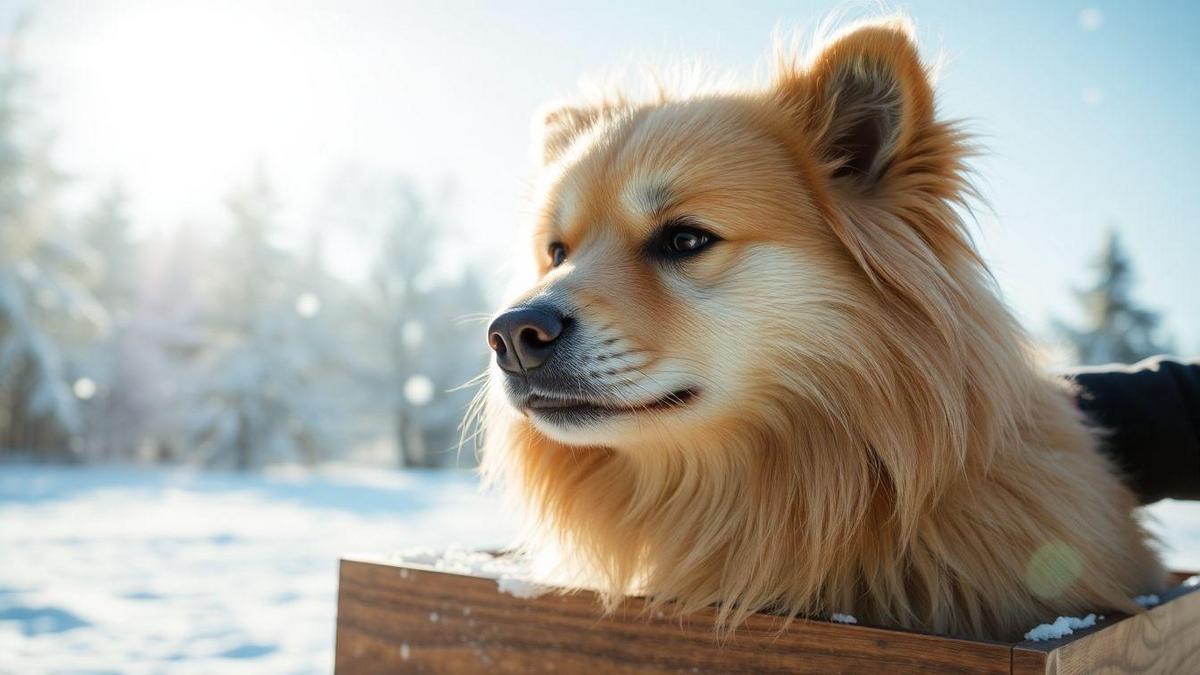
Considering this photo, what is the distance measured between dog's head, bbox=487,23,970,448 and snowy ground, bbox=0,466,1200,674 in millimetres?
766

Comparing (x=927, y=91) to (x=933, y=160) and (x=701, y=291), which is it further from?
(x=701, y=291)

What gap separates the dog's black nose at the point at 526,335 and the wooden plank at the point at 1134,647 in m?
1.08

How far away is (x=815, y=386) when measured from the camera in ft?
6.77

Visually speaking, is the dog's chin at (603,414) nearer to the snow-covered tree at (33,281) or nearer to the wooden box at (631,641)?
the wooden box at (631,641)

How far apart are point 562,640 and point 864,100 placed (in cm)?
144

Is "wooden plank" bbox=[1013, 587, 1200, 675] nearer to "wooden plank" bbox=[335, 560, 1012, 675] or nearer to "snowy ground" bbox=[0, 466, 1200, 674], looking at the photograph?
"wooden plank" bbox=[335, 560, 1012, 675]

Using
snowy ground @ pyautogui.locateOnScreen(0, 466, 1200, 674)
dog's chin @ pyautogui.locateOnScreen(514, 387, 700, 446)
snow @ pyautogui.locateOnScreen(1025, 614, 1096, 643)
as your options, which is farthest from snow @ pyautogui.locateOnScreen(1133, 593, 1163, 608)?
dog's chin @ pyautogui.locateOnScreen(514, 387, 700, 446)

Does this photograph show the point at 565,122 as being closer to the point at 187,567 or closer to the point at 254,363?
the point at 187,567

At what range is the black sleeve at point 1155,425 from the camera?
2719mm

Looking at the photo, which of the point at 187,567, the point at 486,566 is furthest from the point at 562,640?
the point at 187,567

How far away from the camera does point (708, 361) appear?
2094 millimetres

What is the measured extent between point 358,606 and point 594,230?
44.9 inches

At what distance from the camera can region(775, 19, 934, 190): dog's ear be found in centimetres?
201

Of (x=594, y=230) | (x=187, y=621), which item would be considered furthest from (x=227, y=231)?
(x=594, y=230)
